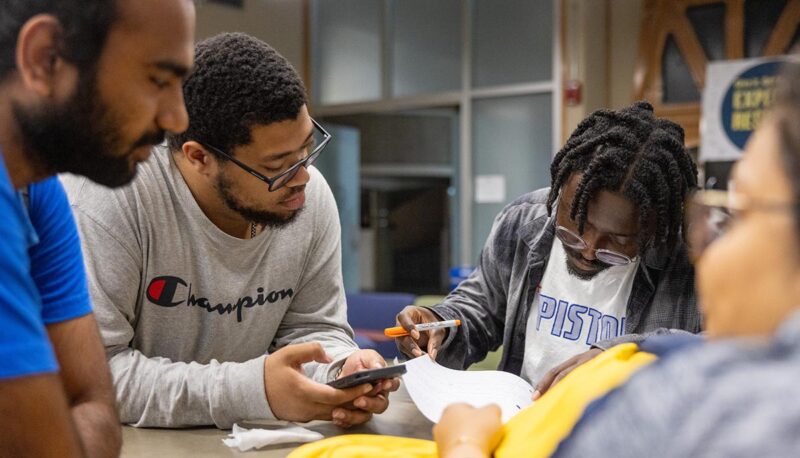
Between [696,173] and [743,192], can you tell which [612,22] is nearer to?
[696,173]

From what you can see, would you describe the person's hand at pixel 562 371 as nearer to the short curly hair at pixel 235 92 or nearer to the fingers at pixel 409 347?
the fingers at pixel 409 347

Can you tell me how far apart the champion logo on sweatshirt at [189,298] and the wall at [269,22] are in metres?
4.73

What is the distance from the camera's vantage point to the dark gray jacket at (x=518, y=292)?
1596 millimetres

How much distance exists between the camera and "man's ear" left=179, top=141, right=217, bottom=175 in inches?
62.9

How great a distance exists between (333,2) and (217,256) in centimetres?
575

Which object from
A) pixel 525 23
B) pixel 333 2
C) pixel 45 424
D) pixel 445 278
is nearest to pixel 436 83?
pixel 525 23

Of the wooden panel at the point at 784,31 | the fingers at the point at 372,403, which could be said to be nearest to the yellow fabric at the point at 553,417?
the fingers at the point at 372,403

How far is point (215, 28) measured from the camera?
20.0 ft

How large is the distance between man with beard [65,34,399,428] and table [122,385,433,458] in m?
0.03

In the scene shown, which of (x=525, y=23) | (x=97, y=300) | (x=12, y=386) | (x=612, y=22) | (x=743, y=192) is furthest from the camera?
(x=525, y=23)

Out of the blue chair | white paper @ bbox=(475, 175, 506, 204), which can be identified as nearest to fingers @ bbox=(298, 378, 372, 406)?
the blue chair

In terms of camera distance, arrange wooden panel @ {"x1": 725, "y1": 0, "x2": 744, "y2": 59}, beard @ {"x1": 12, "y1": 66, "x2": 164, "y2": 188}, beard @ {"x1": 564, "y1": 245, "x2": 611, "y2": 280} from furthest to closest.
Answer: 1. wooden panel @ {"x1": 725, "y1": 0, "x2": 744, "y2": 59}
2. beard @ {"x1": 564, "y1": 245, "x2": 611, "y2": 280}
3. beard @ {"x1": 12, "y1": 66, "x2": 164, "y2": 188}

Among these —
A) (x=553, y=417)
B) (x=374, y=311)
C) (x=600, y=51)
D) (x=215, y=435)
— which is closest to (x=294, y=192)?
(x=215, y=435)

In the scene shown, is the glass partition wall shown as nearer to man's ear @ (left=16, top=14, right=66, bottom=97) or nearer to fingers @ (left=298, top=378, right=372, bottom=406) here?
fingers @ (left=298, top=378, right=372, bottom=406)
